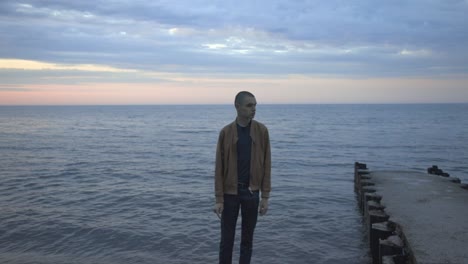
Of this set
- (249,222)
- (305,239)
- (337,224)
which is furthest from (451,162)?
(249,222)

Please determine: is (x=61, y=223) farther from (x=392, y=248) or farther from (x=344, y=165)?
(x=344, y=165)

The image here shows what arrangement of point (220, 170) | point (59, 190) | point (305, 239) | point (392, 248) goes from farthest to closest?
point (59, 190) → point (305, 239) → point (392, 248) → point (220, 170)

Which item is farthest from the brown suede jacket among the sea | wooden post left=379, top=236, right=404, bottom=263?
the sea

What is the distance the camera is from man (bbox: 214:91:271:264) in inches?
208

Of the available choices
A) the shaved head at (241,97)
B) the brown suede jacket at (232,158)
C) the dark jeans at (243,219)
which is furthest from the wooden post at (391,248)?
the shaved head at (241,97)

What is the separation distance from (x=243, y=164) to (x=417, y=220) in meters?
5.21

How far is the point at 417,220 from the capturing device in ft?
28.3

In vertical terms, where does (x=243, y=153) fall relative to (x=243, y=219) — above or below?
above

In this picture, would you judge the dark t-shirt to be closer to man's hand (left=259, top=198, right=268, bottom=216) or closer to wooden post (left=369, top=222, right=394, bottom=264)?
man's hand (left=259, top=198, right=268, bottom=216)

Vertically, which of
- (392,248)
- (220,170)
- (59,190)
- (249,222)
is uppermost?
(220,170)

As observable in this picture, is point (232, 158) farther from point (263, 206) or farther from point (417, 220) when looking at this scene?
point (417, 220)

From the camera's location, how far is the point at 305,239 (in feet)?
35.4

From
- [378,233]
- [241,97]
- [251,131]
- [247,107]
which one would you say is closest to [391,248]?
[378,233]

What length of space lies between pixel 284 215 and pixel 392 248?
6.54 meters
